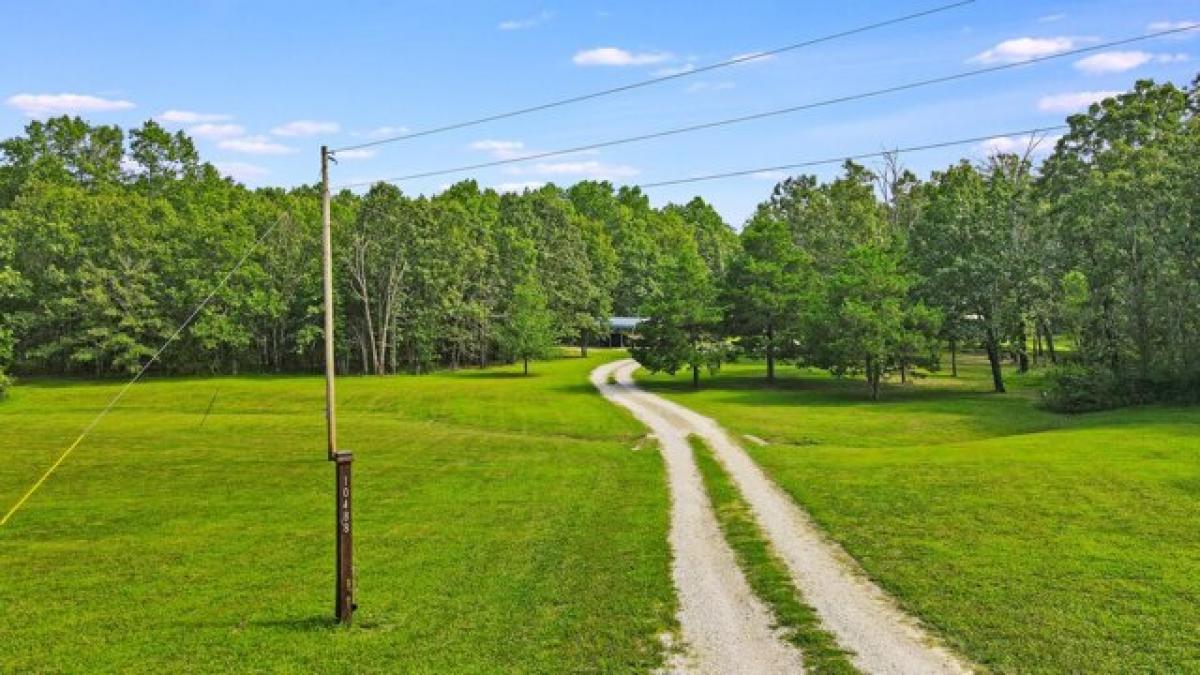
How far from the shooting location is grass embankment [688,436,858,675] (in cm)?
1059

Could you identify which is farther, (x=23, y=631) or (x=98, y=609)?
(x=98, y=609)

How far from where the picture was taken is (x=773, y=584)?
13789 millimetres

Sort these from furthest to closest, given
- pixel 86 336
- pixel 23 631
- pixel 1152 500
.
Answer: pixel 86 336 → pixel 1152 500 → pixel 23 631

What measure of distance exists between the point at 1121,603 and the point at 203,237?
90.1m

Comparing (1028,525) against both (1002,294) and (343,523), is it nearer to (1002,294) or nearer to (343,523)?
(343,523)

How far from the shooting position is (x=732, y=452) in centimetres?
3034

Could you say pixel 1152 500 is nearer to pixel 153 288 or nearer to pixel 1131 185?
pixel 1131 185

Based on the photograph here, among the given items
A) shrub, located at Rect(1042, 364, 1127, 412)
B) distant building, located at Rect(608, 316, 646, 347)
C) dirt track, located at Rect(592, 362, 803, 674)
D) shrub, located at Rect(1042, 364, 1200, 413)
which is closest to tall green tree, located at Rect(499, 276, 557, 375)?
distant building, located at Rect(608, 316, 646, 347)

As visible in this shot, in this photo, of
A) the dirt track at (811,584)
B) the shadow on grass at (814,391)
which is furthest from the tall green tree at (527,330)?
the dirt track at (811,584)

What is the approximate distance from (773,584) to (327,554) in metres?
9.25

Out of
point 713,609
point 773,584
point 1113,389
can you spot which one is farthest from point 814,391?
point 713,609

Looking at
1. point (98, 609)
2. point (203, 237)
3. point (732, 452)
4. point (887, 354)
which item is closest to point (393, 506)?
point (98, 609)

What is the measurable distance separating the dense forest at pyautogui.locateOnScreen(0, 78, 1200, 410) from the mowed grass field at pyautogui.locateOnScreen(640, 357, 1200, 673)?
13.9 m

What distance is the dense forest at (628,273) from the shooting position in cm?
4925
